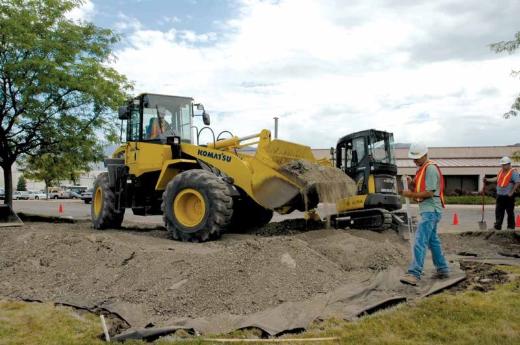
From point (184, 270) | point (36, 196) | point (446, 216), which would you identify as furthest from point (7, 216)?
point (36, 196)

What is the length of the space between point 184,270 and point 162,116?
5.78 m

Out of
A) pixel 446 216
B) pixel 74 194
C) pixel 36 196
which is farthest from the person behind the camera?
pixel 36 196

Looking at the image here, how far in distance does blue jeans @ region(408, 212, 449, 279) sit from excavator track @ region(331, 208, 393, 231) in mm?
4038

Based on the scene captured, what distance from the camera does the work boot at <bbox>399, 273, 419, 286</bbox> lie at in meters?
6.50

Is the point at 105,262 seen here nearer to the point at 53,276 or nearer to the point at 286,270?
the point at 53,276

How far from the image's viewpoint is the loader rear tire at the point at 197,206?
925 cm

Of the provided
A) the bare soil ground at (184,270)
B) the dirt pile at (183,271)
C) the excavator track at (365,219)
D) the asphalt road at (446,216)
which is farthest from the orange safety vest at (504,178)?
the dirt pile at (183,271)

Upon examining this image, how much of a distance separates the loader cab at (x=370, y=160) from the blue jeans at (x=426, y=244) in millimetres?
4969

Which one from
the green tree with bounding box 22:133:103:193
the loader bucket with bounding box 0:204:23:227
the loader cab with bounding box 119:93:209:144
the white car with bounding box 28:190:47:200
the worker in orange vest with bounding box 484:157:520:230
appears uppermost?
the loader cab with bounding box 119:93:209:144

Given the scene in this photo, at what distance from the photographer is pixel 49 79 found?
559 inches

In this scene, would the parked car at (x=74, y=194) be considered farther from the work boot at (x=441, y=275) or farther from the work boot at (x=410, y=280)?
the work boot at (x=410, y=280)

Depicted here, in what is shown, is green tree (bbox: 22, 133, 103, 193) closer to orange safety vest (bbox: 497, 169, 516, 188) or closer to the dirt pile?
the dirt pile

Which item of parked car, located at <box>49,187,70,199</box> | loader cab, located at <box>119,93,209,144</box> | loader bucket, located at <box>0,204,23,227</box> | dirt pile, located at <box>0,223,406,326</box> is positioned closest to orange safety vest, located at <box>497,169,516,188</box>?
dirt pile, located at <box>0,223,406,326</box>

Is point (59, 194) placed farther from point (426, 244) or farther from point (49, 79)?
point (426, 244)
